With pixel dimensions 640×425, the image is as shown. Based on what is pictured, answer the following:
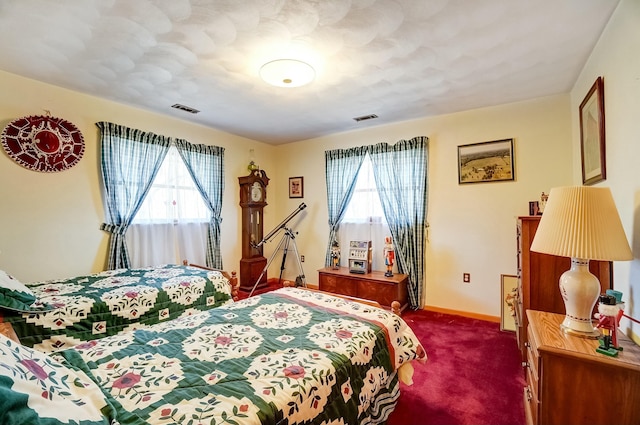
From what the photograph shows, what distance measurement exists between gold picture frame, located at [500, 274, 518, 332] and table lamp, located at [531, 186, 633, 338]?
1.65 meters

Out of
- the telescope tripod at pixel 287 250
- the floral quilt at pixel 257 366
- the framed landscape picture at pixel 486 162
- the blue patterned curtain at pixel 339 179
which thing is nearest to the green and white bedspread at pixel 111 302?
the floral quilt at pixel 257 366

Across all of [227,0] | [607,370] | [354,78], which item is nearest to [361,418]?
[607,370]

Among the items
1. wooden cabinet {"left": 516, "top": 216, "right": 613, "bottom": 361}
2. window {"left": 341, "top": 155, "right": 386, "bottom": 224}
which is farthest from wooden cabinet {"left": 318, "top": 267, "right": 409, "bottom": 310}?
wooden cabinet {"left": 516, "top": 216, "right": 613, "bottom": 361}

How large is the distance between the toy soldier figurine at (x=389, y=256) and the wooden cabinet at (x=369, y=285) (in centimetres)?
7

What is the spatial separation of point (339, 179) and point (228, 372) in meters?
3.27

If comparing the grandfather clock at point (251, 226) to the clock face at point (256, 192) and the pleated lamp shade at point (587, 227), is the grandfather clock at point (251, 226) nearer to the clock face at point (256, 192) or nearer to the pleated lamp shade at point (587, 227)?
the clock face at point (256, 192)

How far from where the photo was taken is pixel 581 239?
4.04 ft

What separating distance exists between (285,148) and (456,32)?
3.37 m

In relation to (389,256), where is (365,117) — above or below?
above

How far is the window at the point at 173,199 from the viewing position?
3.33 m

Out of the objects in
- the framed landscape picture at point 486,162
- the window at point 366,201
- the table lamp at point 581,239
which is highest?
the framed landscape picture at point 486,162

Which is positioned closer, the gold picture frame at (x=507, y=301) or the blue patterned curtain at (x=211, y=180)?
the gold picture frame at (x=507, y=301)

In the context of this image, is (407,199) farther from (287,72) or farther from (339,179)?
(287,72)

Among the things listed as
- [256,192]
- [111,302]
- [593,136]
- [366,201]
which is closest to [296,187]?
[256,192]
